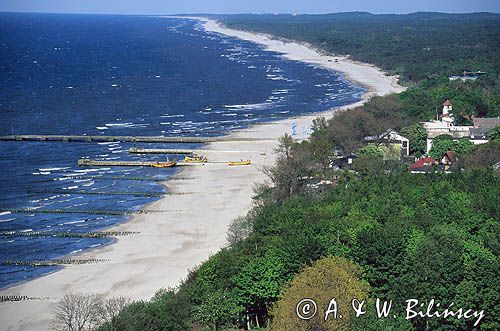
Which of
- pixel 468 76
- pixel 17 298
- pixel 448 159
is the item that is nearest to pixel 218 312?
pixel 17 298

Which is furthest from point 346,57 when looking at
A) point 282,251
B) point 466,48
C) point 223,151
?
point 282,251

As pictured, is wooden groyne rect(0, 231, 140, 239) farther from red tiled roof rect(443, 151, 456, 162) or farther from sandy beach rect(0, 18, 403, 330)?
red tiled roof rect(443, 151, 456, 162)

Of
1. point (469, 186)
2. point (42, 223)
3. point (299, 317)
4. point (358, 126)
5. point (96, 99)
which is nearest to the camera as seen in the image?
point (299, 317)

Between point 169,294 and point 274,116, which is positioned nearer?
point 169,294

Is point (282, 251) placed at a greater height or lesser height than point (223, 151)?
greater

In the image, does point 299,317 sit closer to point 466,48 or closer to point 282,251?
point 282,251

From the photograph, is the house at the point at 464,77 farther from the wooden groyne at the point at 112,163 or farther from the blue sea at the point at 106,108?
the wooden groyne at the point at 112,163

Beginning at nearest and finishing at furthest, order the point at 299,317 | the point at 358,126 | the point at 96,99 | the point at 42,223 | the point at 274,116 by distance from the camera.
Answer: the point at 299,317 < the point at 42,223 < the point at 358,126 < the point at 274,116 < the point at 96,99
